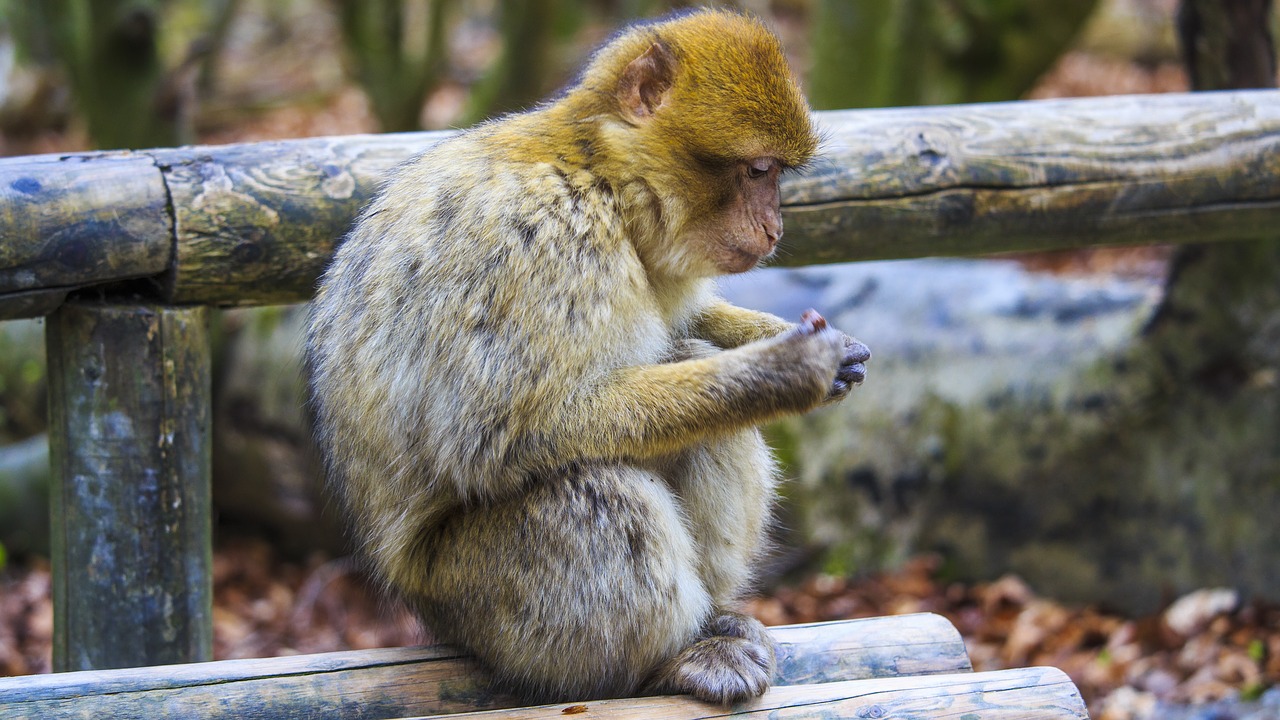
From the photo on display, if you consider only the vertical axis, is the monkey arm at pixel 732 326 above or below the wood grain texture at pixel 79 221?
below

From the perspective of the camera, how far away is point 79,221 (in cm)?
318

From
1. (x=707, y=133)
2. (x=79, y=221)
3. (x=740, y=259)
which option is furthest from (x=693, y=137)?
(x=79, y=221)

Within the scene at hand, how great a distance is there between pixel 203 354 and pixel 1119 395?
4.02 meters

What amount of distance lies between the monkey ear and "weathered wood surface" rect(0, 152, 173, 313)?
1.37 meters

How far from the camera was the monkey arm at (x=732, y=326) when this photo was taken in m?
3.42

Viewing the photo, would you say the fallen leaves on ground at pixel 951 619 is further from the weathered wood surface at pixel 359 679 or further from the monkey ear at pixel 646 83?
the monkey ear at pixel 646 83

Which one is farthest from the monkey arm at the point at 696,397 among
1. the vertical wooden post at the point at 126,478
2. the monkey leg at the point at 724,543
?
the vertical wooden post at the point at 126,478

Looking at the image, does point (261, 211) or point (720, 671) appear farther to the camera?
point (261, 211)

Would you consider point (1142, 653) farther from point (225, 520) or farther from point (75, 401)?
point (225, 520)

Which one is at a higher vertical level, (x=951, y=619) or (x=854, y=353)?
(x=854, y=353)

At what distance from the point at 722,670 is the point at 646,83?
4.78 ft

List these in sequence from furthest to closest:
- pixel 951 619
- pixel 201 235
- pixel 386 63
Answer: pixel 386 63 < pixel 951 619 < pixel 201 235

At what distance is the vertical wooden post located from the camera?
3.38 metres

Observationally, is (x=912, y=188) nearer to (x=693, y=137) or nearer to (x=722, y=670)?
(x=693, y=137)
